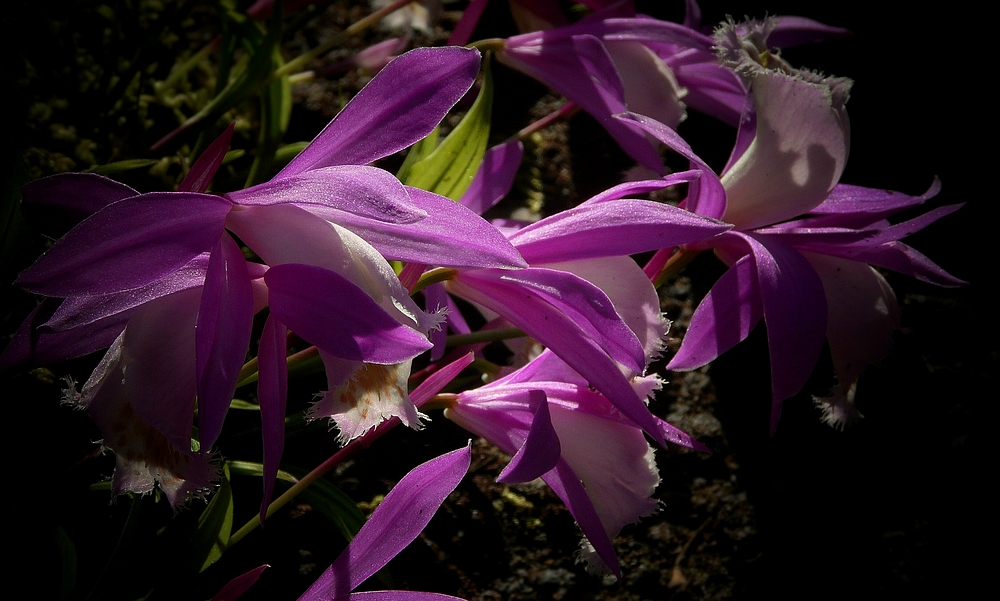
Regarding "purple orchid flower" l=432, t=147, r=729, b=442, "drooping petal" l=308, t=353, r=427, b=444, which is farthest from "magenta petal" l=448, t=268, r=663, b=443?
"drooping petal" l=308, t=353, r=427, b=444

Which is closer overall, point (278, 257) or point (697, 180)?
point (278, 257)

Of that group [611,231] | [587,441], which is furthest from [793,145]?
[587,441]

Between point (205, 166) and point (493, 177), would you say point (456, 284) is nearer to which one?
point (205, 166)

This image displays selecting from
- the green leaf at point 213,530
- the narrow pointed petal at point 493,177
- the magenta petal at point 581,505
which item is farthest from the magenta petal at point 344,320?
the narrow pointed petal at point 493,177

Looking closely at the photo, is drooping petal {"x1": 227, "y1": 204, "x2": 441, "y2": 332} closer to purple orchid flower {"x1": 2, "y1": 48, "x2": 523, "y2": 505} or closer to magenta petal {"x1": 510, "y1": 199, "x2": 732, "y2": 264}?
purple orchid flower {"x1": 2, "y1": 48, "x2": 523, "y2": 505}

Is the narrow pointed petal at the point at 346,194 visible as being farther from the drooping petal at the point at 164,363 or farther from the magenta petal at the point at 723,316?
the magenta petal at the point at 723,316
